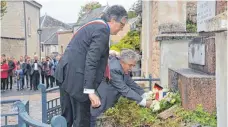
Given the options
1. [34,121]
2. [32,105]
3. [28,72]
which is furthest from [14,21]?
[34,121]

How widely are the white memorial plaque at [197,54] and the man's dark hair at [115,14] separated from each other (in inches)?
50.3

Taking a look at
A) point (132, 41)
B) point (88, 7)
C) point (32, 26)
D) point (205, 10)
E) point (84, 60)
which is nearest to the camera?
point (84, 60)

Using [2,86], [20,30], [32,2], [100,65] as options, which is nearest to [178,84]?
[100,65]

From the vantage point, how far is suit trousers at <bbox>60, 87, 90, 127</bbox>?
3959mm

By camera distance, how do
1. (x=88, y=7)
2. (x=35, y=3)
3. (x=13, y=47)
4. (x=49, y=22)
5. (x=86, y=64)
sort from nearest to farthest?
(x=86, y=64), (x=13, y=47), (x=35, y=3), (x=49, y=22), (x=88, y=7)

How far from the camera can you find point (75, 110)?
4.02 metres

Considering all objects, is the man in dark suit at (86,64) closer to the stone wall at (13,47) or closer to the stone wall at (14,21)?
the stone wall at (13,47)

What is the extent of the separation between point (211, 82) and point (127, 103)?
49.1 inches

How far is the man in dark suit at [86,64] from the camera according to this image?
3.69m

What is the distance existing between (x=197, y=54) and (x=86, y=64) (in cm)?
203

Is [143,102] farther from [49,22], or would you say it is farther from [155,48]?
[49,22]

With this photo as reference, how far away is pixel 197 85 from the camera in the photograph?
14.6ft

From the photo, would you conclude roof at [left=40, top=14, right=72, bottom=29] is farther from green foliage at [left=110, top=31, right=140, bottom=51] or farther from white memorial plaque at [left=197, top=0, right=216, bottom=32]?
white memorial plaque at [left=197, top=0, right=216, bottom=32]

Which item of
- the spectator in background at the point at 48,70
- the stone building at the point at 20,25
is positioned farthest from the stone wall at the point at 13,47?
the spectator in background at the point at 48,70
